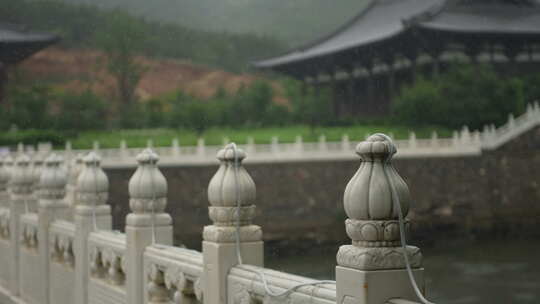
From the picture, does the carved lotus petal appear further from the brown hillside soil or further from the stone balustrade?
the brown hillside soil

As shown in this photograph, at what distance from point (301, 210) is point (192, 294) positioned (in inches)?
796

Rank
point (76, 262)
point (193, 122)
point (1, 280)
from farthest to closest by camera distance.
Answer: point (193, 122) < point (1, 280) < point (76, 262)

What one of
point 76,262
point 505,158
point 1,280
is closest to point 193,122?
point 505,158

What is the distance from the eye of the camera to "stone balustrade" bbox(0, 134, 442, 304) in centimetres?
290

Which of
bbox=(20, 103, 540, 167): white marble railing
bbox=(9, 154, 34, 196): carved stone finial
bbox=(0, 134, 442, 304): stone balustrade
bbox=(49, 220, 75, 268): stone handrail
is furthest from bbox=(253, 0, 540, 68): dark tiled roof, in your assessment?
bbox=(49, 220, 75, 268): stone handrail

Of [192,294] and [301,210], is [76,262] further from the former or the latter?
[301,210]

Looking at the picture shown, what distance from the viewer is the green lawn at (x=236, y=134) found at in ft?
94.7

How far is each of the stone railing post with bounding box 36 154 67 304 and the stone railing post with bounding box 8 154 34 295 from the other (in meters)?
1.12

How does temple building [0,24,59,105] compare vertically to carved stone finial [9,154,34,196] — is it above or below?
above

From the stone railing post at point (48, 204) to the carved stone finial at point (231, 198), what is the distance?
3706 mm

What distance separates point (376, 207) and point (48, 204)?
520cm

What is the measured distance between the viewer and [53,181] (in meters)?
7.57

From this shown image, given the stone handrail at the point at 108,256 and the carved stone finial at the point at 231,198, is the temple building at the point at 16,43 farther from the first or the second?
the carved stone finial at the point at 231,198

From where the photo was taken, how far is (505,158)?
2673 cm
